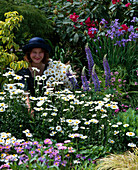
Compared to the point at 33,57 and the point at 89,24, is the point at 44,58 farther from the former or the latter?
A: the point at 89,24

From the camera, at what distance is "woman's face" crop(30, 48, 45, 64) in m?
4.38

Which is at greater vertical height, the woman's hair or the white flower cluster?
the woman's hair

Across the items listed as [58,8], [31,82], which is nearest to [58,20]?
[58,8]

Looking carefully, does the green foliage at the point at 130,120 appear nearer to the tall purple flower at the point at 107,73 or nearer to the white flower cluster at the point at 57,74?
the tall purple flower at the point at 107,73

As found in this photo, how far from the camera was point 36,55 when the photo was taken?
437cm

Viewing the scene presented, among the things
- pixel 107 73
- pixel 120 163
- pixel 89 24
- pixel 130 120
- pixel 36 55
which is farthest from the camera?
pixel 89 24

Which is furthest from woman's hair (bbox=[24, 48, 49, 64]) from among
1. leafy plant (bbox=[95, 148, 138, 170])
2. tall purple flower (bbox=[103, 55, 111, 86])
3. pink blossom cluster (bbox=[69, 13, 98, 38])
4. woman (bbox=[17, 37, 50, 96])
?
leafy plant (bbox=[95, 148, 138, 170])

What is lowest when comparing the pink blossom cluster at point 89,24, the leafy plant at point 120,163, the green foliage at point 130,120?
the leafy plant at point 120,163

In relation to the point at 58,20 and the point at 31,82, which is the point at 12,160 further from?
the point at 58,20

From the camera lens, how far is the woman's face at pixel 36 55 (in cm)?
438

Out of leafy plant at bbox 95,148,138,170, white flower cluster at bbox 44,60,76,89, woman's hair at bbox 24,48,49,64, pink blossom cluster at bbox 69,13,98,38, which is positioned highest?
pink blossom cluster at bbox 69,13,98,38

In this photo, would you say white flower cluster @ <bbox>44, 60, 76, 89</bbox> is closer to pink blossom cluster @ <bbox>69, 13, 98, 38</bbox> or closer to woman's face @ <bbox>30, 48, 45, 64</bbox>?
woman's face @ <bbox>30, 48, 45, 64</bbox>

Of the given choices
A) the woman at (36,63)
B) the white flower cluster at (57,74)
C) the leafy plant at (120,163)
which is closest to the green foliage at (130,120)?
the leafy plant at (120,163)

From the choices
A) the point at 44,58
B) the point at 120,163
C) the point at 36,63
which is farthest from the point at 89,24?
the point at 120,163
